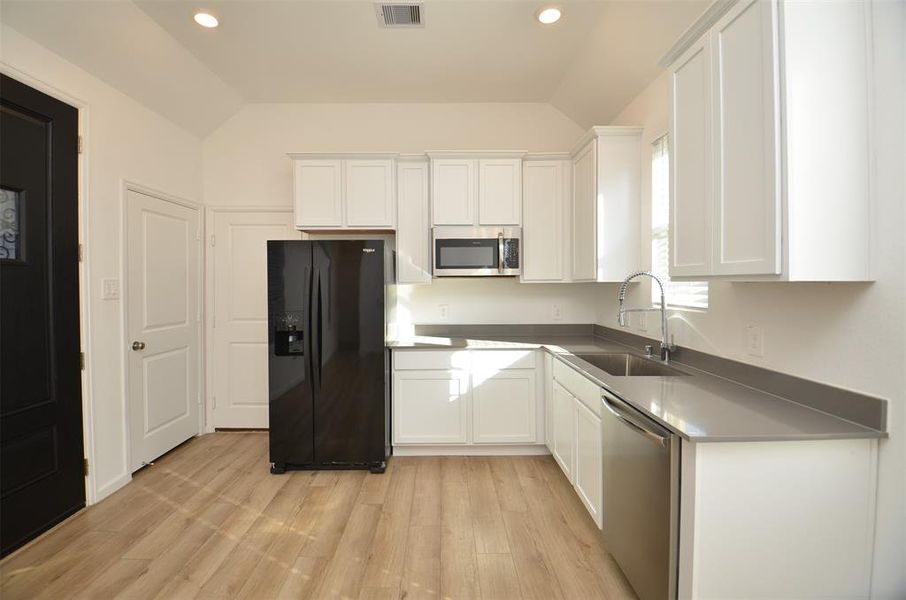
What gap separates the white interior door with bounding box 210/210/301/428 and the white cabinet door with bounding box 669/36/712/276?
10.4 ft

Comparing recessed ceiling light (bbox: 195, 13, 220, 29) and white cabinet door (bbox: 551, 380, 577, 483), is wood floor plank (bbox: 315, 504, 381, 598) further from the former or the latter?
recessed ceiling light (bbox: 195, 13, 220, 29)

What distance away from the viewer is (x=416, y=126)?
3797 millimetres

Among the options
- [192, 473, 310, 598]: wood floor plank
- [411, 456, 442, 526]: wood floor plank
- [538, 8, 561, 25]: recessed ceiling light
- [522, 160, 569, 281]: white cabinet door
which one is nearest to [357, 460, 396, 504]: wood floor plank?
[411, 456, 442, 526]: wood floor plank

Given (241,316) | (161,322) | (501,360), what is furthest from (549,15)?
(161,322)

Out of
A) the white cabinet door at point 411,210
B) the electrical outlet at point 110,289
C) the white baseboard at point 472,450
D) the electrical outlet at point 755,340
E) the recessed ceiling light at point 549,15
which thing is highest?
the recessed ceiling light at point 549,15

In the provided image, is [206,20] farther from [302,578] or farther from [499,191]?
[302,578]

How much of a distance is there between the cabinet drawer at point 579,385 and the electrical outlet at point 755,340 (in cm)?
68

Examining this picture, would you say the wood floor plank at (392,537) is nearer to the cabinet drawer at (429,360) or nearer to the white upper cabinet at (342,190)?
the cabinet drawer at (429,360)

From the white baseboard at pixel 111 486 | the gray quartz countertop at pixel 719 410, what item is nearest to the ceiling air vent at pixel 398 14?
the gray quartz countertop at pixel 719 410

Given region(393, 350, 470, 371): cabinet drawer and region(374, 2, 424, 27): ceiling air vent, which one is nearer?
region(374, 2, 424, 27): ceiling air vent

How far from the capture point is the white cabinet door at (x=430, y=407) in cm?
320

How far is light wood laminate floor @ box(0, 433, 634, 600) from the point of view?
74.0 inches

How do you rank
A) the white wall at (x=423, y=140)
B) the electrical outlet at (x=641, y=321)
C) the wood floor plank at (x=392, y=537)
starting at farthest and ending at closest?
1. the white wall at (x=423, y=140)
2. the electrical outlet at (x=641, y=321)
3. the wood floor plank at (x=392, y=537)

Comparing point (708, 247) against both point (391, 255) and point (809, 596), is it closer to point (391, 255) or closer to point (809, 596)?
point (809, 596)
